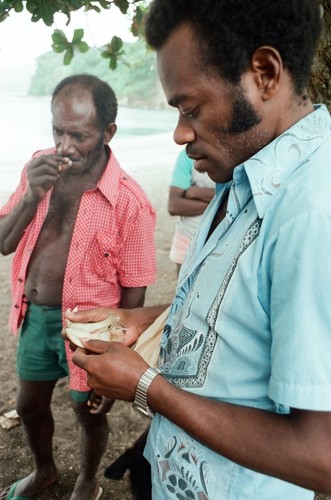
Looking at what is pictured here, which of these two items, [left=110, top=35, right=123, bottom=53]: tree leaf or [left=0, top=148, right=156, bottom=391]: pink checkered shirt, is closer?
[left=0, top=148, right=156, bottom=391]: pink checkered shirt

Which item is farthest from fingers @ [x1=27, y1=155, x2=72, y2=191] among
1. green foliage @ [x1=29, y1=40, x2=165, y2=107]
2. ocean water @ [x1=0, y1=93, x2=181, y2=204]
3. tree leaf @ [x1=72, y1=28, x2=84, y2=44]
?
green foliage @ [x1=29, y1=40, x2=165, y2=107]

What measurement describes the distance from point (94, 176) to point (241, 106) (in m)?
1.47

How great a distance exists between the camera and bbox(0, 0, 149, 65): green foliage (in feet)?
8.27

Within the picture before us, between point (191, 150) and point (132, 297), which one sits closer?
point (191, 150)

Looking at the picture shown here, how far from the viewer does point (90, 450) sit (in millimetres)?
2600

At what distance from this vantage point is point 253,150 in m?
1.19

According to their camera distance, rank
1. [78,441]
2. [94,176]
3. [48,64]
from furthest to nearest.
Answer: [48,64], [78,441], [94,176]

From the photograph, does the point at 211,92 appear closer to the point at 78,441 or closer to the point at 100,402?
the point at 100,402

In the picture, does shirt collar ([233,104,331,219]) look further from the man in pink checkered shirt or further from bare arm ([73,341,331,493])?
the man in pink checkered shirt

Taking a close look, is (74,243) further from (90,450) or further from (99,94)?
(90,450)

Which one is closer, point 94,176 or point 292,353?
point 292,353

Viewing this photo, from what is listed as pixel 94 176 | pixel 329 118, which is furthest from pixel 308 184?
pixel 94 176

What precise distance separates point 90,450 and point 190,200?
1.83 metres

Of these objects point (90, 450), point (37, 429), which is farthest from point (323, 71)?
point (37, 429)
